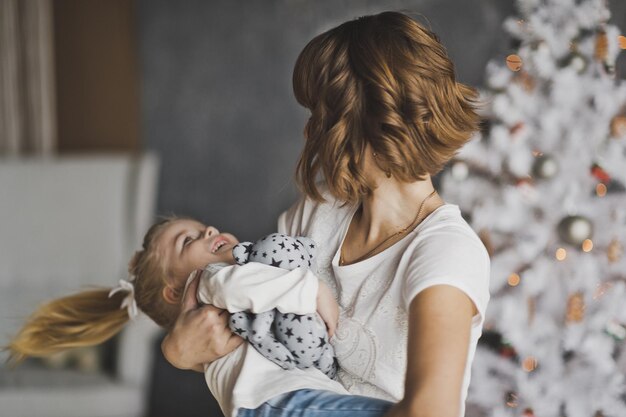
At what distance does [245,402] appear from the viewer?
56.6 inches

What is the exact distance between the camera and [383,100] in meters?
1.36

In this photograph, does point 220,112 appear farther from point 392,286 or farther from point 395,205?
point 392,286

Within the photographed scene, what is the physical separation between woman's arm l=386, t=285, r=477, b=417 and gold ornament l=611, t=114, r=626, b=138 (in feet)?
5.49

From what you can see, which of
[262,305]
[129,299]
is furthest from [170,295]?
[262,305]

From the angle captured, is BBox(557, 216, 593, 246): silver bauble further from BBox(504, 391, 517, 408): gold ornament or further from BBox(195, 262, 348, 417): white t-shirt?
BBox(195, 262, 348, 417): white t-shirt

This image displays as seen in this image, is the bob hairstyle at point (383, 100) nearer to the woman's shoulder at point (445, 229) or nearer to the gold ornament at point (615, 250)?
the woman's shoulder at point (445, 229)

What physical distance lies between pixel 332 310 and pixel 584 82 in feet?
5.54

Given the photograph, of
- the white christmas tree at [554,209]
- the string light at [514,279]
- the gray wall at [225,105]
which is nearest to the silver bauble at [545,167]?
the white christmas tree at [554,209]

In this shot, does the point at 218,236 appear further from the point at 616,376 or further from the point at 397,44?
the point at 616,376

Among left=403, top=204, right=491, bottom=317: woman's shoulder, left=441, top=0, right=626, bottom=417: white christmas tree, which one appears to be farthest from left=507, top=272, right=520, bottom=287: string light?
left=403, top=204, right=491, bottom=317: woman's shoulder

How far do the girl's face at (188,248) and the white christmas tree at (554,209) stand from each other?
4.31 ft

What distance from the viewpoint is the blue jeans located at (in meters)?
1.31

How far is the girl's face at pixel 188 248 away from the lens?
1.81m

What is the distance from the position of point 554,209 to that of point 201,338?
5.43 ft
